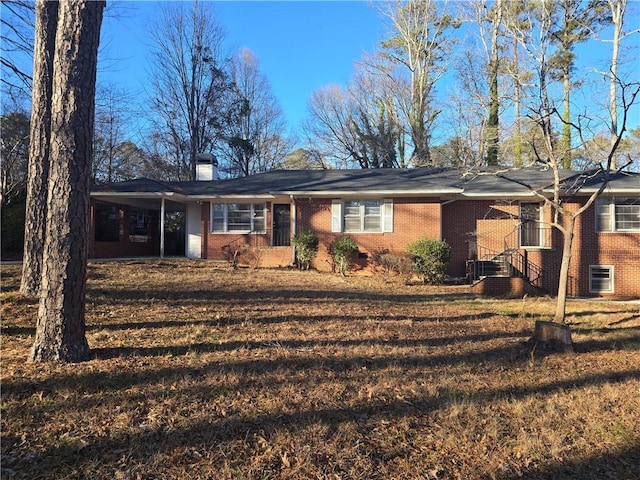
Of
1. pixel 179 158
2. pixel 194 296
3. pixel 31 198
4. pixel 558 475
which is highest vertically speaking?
pixel 179 158

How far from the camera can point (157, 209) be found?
20.2m

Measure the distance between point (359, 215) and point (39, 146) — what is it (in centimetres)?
→ 1085

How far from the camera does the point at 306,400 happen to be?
13.3 feet

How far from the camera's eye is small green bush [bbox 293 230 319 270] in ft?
50.6

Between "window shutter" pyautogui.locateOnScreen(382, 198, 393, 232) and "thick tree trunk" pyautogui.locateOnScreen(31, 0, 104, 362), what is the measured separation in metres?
12.3

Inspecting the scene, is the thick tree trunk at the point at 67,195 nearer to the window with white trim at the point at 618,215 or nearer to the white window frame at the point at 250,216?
the white window frame at the point at 250,216

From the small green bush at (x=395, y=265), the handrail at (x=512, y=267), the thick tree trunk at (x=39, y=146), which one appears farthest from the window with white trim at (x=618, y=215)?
the thick tree trunk at (x=39, y=146)

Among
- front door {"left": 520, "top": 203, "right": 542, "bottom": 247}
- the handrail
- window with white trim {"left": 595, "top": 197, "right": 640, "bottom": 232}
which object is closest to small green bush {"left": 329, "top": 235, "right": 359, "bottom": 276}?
the handrail

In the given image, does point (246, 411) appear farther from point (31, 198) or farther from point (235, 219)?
point (235, 219)

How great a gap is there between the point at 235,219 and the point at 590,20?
1963 centimetres

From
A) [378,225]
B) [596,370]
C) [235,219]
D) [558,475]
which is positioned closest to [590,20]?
[378,225]

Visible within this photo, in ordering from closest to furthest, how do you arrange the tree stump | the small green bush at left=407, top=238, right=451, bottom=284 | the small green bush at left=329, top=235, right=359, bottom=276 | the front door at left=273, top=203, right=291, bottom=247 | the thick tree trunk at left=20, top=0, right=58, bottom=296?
the tree stump < the thick tree trunk at left=20, top=0, right=58, bottom=296 < the small green bush at left=407, top=238, right=451, bottom=284 < the small green bush at left=329, top=235, right=359, bottom=276 < the front door at left=273, top=203, right=291, bottom=247

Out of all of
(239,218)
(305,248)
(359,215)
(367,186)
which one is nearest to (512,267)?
(359,215)

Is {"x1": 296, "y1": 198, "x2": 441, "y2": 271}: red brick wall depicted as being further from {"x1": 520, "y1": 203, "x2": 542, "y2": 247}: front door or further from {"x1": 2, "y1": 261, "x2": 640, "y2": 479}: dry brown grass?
{"x1": 2, "y1": 261, "x2": 640, "y2": 479}: dry brown grass
